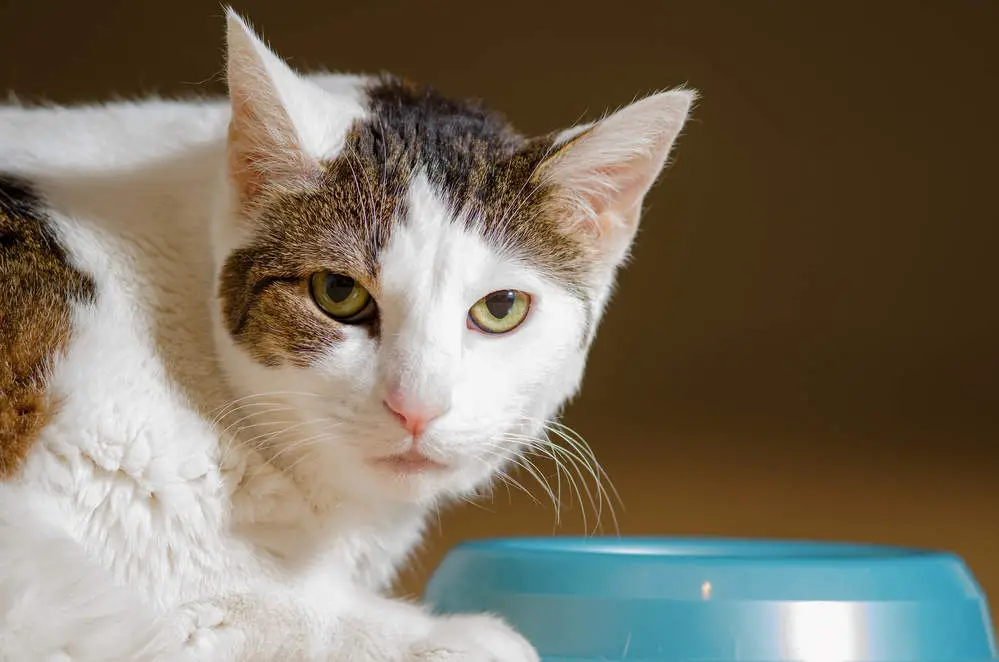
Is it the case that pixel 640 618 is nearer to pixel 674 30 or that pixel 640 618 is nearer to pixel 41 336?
pixel 41 336

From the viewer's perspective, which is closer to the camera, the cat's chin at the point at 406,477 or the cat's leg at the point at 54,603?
the cat's leg at the point at 54,603

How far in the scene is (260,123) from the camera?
1095mm

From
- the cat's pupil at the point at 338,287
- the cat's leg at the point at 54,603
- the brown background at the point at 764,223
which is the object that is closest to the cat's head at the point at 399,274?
the cat's pupil at the point at 338,287

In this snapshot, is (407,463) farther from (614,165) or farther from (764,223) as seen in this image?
(764,223)

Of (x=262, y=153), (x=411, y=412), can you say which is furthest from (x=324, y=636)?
(x=262, y=153)

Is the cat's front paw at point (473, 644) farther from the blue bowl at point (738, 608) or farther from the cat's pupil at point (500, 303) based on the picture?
the cat's pupil at point (500, 303)

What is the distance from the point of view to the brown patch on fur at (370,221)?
1.09 m

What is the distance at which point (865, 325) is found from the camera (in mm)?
2346

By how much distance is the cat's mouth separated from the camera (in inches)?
41.9

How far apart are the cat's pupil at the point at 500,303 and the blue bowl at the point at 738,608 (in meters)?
0.28

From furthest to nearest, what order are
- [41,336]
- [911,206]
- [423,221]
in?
[911,206] → [423,221] → [41,336]

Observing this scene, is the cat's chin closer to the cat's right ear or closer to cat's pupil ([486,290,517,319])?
cat's pupil ([486,290,517,319])

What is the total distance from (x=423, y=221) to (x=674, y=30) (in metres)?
1.40

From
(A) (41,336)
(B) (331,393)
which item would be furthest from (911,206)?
(A) (41,336)
